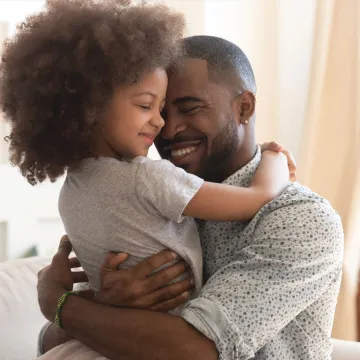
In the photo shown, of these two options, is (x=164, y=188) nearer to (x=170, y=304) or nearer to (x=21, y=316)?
(x=170, y=304)

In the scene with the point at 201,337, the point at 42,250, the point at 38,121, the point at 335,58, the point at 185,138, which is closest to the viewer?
the point at 201,337

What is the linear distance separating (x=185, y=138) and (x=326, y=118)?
4.02 feet

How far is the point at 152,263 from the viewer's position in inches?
50.4

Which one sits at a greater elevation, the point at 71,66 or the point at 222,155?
the point at 71,66

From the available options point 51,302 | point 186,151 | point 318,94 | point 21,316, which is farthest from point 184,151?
point 318,94

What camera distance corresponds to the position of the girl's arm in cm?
126

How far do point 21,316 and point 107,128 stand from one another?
0.99 meters

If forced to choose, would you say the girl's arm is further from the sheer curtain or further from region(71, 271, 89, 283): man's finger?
the sheer curtain

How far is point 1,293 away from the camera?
2.12 metres

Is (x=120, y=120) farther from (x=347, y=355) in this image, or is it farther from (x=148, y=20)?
(x=347, y=355)

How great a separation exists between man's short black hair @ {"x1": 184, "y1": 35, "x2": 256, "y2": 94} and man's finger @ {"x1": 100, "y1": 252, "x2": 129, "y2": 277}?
0.45 meters

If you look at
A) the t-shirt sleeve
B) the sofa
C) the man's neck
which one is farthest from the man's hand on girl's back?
the sofa

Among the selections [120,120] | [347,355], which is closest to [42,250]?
[347,355]

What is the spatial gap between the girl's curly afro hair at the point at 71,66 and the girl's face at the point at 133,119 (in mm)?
26
